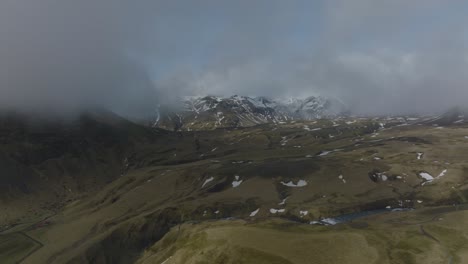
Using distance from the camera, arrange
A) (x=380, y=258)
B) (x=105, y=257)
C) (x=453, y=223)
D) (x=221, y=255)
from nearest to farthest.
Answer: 1. (x=380, y=258)
2. (x=221, y=255)
3. (x=453, y=223)
4. (x=105, y=257)

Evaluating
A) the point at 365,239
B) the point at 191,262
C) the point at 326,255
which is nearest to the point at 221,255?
the point at 191,262

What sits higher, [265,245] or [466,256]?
[265,245]

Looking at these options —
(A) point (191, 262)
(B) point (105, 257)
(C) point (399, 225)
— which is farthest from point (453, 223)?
(B) point (105, 257)

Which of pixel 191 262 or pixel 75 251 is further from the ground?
pixel 191 262

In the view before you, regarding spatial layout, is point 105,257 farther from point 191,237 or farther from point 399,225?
point 399,225

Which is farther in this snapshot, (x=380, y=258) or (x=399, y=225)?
(x=399, y=225)

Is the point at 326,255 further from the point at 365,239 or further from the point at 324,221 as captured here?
the point at 324,221

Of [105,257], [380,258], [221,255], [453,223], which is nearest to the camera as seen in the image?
[380,258]

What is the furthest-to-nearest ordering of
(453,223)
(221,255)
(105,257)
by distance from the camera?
(105,257) < (453,223) < (221,255)

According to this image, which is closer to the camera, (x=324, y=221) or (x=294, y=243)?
(x=294, y=243)
